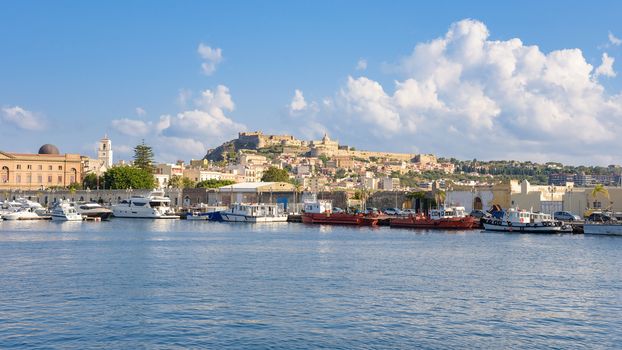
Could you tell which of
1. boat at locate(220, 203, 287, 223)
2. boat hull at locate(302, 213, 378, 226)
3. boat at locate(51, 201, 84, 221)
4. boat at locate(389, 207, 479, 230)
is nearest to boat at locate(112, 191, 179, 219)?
boat at locate(51, 201, 84, 221)

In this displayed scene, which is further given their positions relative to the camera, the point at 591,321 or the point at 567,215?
the point at 567,215

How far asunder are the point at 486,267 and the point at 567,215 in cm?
3649

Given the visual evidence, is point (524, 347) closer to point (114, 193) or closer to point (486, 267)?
point (486, 267)

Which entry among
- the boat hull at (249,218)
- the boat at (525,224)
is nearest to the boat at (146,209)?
the boat hull at (249,218)

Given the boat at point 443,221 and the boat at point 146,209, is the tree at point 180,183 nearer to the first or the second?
the boat at point 146,209

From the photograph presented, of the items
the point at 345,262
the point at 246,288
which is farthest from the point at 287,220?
the point at 246,288

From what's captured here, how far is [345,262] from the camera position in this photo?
36688mm

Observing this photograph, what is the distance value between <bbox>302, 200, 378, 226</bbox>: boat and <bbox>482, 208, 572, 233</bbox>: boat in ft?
46.6

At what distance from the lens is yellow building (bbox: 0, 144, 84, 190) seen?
394 feet

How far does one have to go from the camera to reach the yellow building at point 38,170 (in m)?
120

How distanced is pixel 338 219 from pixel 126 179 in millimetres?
45802

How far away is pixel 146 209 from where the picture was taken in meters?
89.8

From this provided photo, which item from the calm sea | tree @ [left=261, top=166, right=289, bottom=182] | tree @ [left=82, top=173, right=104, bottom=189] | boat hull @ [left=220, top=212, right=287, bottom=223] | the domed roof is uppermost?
the domed roof

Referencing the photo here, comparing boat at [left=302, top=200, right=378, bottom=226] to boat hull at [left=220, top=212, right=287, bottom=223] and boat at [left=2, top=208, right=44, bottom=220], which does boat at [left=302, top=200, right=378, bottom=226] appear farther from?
boat at [left=2, top=208, right=44, bottom=220]
